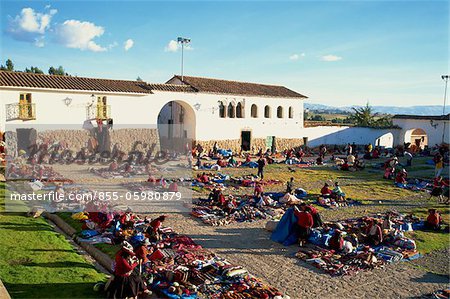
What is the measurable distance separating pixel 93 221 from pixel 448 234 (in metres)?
12.6

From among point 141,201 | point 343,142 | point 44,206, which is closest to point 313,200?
point 141,201

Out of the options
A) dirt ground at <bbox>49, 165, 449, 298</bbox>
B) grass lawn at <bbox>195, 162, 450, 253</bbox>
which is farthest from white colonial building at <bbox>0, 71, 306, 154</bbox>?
dirt ground at <bbox>49, 165, 449, 298</bbox>

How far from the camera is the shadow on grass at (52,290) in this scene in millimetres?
8461

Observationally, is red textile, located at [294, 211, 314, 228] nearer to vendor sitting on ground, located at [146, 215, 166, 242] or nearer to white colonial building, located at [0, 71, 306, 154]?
vendor sitting on ground, located at [146, 215, 166, 242]

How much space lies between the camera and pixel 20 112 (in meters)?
23.8

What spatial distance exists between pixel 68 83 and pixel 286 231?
1905cm

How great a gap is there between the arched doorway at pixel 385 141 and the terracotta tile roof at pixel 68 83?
1104 inches

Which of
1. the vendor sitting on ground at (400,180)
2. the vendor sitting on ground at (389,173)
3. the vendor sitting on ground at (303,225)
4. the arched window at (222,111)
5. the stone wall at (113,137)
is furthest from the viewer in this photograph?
the arched window at (222,111)

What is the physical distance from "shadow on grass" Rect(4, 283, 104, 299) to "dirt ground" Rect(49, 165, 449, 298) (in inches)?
162

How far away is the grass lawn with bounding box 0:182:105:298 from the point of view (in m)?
8.70

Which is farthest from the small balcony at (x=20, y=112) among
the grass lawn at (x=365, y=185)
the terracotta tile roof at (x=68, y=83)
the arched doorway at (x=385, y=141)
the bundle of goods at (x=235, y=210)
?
the arched doorway at (x=385, y=141)

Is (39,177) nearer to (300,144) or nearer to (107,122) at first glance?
(107,122)

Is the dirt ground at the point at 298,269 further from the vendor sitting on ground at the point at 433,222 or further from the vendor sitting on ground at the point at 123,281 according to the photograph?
the vendor sitting on ground at the point at 123,281

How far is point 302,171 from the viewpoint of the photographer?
2756cm
